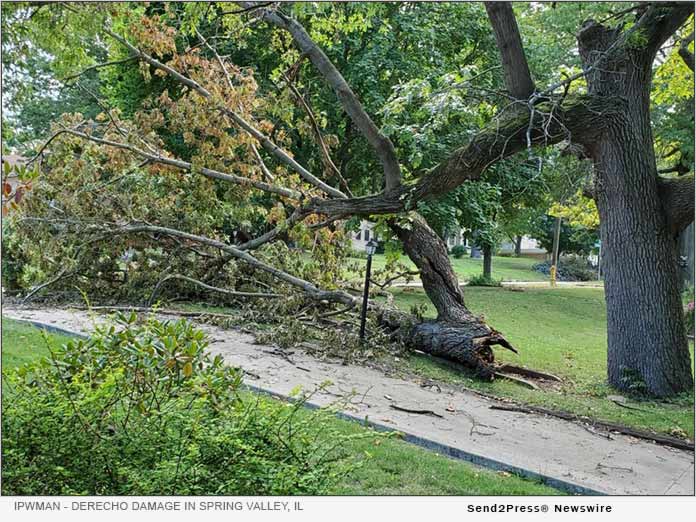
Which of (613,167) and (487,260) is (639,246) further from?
(487,260)

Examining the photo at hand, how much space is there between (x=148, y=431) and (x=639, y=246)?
163 inches

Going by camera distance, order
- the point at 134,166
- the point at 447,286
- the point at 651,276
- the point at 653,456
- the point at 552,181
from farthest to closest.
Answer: the point at 552,181
the point at 134,166
the point at 447,286
the point at 651,276
the point at 653,456

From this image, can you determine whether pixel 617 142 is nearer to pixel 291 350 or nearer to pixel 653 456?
pixel 653 456

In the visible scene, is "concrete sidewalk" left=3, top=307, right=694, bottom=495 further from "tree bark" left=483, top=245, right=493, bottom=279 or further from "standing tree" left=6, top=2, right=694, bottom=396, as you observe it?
"tree bark" left=483, top=245, right=493, bottom=279

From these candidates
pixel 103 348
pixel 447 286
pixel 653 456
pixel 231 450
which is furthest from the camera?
pixel 447 286

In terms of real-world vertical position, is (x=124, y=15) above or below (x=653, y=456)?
above

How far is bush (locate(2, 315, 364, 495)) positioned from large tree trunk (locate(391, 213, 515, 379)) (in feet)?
10.7

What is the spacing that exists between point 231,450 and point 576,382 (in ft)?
13.4

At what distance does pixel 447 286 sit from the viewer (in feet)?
20.0

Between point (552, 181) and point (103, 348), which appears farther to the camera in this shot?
point (552, 181)

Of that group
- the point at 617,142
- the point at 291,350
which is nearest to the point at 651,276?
the point at 617,142

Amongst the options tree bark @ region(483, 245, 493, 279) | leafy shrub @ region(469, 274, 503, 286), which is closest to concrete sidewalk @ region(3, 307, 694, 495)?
leafy shrub @ region(469, 274, 503, 286)

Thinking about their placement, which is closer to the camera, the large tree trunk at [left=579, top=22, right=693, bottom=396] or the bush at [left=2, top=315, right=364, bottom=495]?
the bush at [left=2, top=315, right=364, bottom=495]

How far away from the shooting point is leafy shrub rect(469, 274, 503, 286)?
945cm
